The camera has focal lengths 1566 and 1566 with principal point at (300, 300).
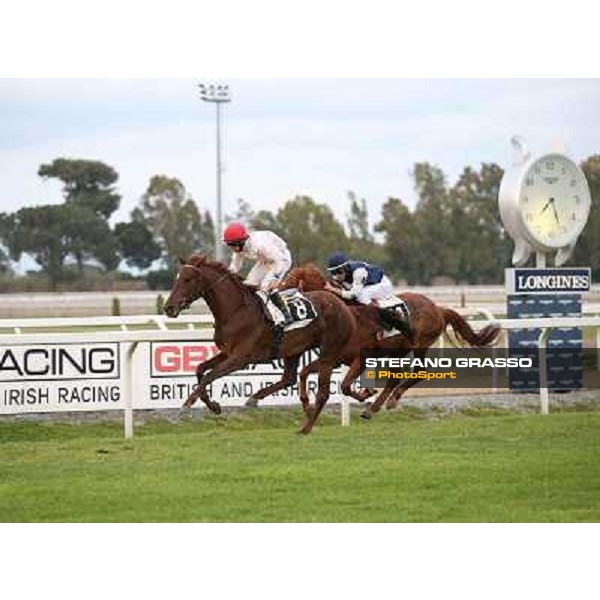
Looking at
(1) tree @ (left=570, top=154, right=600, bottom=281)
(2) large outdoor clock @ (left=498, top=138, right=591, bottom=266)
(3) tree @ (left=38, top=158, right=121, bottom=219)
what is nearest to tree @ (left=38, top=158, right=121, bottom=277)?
(3) tree @ (left=38, top=158, right=121, bottom=219)

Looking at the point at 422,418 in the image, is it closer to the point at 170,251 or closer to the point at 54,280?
the point at 170,251

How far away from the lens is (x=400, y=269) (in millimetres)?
21859

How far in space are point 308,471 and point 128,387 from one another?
8.67ft

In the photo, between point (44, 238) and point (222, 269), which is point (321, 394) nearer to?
point (222, 269)

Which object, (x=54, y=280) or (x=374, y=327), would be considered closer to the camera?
(x=374, y=327)

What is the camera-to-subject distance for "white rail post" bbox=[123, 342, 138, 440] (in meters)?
10.8

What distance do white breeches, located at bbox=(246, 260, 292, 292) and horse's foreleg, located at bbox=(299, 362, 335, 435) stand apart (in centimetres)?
79

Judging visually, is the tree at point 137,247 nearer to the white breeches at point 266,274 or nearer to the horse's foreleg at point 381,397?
the horse's foreleg at point 381,397

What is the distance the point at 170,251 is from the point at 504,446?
14.1m

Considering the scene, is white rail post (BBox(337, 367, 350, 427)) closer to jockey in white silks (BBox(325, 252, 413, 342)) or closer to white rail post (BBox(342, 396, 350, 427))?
white rail post (BBox(342, 396, 350, 427))

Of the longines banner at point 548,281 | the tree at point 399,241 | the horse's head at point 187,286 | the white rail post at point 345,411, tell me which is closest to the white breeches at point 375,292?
the white rail post at point 345,411

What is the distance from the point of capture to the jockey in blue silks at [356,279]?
35.2 ft

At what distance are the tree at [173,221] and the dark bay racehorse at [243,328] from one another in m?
12.0

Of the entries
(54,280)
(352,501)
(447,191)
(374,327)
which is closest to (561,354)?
(374,327)
